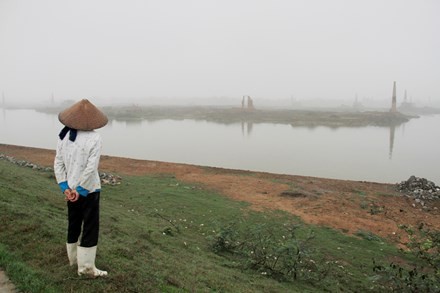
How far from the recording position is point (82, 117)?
3738mm

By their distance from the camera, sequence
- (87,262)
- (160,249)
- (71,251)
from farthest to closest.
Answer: (160,249)
(71,251)
(87,262)

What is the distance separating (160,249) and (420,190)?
13070 mm

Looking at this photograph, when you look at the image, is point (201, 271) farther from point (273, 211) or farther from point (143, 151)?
point (143, 151)

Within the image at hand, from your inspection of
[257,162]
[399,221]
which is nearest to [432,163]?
[257,162]

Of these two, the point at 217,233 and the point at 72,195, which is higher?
the point at 72,195

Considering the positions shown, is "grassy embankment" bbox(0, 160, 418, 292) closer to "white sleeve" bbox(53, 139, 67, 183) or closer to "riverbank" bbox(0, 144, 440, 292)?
"riverbank" bbox(0, 144, 440, 292)

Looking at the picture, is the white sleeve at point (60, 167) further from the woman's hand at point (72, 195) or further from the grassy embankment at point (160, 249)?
the grassy embankment at point (160, 249)

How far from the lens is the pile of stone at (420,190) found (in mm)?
13469

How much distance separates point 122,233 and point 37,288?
3282 mm

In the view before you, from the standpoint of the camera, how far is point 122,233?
22.4 ft

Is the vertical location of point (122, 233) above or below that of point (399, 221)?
above

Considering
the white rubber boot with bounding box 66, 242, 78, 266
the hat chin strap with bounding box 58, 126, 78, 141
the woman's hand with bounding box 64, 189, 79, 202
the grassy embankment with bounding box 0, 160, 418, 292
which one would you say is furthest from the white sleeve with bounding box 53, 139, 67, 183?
the grassy embankment with bounding box 0, 160, 418, 292

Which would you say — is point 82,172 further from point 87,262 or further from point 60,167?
point 87,262

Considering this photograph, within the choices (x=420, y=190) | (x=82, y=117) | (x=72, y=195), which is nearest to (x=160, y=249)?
(x=72, y=195)
